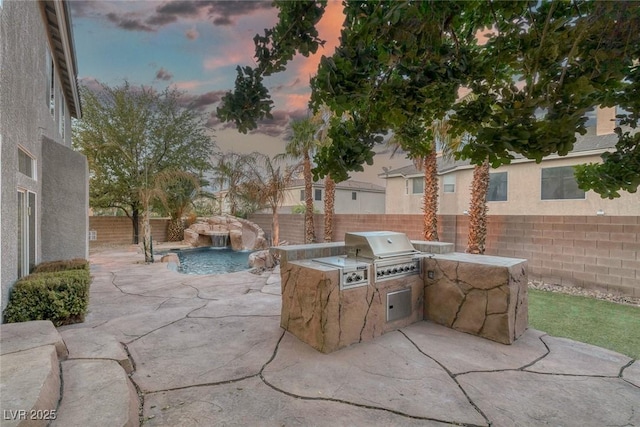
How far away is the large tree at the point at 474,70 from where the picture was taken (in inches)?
50.1

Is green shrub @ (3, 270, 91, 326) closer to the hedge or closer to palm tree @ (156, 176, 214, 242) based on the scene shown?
the hedge

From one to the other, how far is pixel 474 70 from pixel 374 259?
8.27ft

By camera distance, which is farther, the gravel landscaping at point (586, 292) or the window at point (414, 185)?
the window at point (414, 185)

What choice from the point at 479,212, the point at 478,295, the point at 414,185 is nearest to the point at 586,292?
the point at 479,212

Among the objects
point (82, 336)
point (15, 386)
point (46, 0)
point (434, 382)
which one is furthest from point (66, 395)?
point (46, 0)

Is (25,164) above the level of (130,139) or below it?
below

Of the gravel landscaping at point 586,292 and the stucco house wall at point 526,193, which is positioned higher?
the stucco house wall at point 526,193

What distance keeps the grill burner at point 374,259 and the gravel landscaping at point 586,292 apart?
188 inches

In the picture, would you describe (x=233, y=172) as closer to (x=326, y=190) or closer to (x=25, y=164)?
(x=326, y=190)

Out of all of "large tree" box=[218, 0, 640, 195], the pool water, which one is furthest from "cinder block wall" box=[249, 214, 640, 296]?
the pool water

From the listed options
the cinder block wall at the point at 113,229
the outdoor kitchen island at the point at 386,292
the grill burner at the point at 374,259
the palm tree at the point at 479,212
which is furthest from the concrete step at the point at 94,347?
the cinder block wall at the point at 113,229

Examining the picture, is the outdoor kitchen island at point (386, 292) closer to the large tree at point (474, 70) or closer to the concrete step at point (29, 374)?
the large tree at point (474, 70)

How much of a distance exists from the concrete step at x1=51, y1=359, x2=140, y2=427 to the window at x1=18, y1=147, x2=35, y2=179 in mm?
3557

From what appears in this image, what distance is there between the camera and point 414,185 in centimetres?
1589
